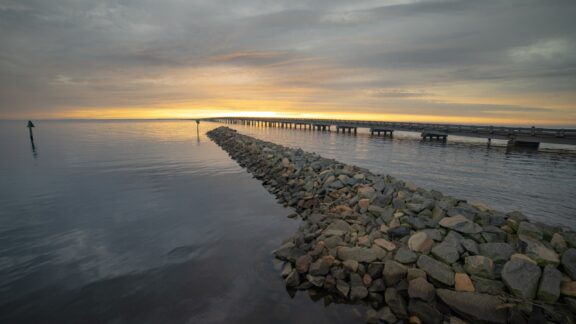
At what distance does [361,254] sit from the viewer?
18.7ft

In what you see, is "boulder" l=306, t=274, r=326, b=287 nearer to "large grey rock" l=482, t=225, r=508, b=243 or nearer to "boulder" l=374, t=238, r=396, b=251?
"boulder" l=374, t=238, r=396, b=251

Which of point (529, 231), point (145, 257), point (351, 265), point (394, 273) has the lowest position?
point (145, 257)

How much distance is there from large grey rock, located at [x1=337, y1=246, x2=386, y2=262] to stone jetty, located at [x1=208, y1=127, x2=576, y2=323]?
0.8 inches

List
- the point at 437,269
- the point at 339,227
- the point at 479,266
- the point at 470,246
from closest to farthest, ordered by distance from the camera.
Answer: the point at 479,266 < the point at 437,269 < the point at 470,246 < the point at 339,227

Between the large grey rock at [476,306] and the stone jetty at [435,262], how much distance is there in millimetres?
14

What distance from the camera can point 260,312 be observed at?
4.85 meters

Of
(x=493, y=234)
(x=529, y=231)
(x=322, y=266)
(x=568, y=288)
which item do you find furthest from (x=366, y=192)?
(x=568, y=288)

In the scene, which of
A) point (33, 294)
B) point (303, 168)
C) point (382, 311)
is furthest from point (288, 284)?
point (303, 168)

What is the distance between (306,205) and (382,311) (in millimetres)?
5826

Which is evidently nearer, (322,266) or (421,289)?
(421,289)

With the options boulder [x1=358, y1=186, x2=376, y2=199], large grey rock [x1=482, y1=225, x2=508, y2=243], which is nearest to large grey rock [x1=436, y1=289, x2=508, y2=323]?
large grey rock [x1=482, y1=225, x2=508, y2=243]

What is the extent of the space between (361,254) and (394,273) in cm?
82

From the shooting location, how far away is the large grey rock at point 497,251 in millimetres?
4906

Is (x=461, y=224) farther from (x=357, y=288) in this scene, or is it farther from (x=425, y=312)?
(x=357, y=288)
